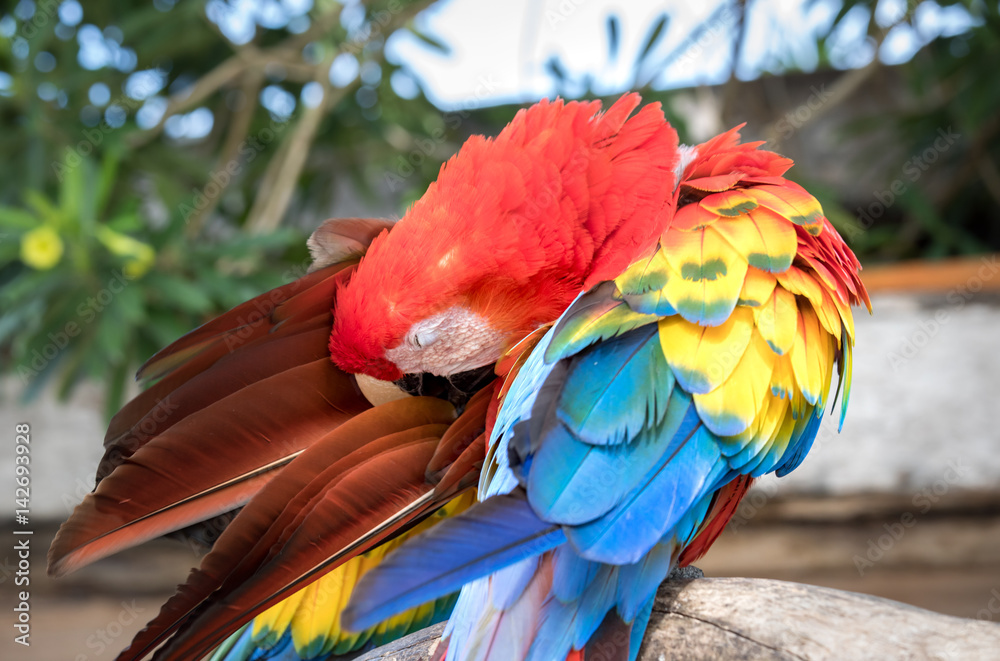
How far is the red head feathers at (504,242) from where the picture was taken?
506 millimetres

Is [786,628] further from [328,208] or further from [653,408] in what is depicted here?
[328,208]

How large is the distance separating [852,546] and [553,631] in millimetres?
1443

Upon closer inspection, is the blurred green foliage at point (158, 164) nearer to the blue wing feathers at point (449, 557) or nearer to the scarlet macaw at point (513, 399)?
the scarlet macaw at point (513, 399)

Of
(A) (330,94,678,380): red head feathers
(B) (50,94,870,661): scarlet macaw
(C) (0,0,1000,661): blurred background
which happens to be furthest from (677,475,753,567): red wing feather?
(C) (0,0,1000,661): blurred background

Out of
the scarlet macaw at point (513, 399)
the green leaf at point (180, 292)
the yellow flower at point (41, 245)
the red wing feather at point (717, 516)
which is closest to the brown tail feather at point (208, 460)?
the scarlet macaw at point (513, 399)

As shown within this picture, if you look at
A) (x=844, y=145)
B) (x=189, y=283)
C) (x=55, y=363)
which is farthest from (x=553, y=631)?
(x=844, y=145)

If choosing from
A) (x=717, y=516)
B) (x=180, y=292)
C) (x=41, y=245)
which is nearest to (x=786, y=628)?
(x=717, y=516)

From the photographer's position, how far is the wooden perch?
44 centimetres

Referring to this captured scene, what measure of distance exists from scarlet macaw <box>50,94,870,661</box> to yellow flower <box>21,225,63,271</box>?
0.82m

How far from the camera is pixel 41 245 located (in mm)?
1229

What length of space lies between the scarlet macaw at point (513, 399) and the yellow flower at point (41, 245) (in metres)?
0.82

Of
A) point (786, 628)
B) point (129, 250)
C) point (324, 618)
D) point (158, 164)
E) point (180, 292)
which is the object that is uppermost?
point (158, 164)

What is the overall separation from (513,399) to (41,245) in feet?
3.59

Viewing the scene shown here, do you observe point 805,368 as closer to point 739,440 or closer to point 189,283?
point 739,440
